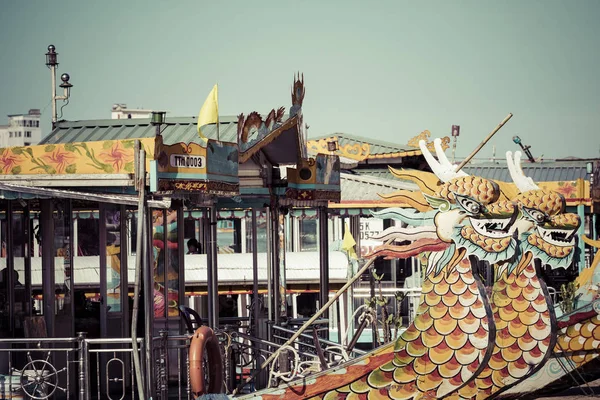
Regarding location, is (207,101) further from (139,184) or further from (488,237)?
(488,237)

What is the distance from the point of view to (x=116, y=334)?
13.9m

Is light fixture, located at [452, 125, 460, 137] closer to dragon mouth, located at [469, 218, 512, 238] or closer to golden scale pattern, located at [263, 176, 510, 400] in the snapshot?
dragon mouth, located at [469, 218, 512, 238]

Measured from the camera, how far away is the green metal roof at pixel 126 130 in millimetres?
15109

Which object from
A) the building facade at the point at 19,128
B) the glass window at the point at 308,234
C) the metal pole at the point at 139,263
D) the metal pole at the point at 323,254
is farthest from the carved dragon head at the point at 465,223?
the glass window at the point at 308,234

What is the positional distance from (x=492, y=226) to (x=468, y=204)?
14.2 inches

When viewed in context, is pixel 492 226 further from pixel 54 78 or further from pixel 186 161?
pixel 54 78

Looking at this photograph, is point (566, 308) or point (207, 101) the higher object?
point (207, 101)

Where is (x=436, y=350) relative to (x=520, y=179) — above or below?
below

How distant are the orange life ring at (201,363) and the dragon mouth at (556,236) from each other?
3686 mm

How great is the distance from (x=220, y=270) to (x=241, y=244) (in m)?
9.56

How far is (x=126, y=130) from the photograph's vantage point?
15.5m

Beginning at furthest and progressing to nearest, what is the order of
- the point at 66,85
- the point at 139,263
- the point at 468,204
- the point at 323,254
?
the point at 66,85 < the point at 323,254 < the point at 468,204 < the point at 139,263

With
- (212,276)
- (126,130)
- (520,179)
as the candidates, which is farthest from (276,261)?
(520,179)

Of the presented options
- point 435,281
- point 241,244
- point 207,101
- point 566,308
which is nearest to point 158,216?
point 207,101
